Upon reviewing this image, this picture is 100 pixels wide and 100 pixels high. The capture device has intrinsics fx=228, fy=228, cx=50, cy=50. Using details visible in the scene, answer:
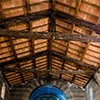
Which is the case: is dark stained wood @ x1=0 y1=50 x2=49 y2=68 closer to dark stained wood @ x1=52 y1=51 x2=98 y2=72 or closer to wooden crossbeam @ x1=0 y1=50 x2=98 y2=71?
wooden crossbeam @ x1=0 y1=50 x2=98 y2=71

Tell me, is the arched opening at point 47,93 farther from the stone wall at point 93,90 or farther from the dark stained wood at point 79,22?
the dark stained wood at point 79,22

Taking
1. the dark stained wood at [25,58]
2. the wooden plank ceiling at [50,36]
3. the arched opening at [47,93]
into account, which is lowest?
the arched opening at [47,93]

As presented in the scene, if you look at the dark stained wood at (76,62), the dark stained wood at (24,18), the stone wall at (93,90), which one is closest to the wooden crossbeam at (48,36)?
the dark stained wood at (24,18)

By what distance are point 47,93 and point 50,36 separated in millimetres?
10744

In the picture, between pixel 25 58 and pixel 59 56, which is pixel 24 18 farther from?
pixel 59 56

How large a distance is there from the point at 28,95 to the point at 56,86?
7.64ft

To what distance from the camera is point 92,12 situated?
27.7ft

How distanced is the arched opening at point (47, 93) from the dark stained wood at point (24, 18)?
967 centimetres

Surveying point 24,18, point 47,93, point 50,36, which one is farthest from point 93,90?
point 24,18

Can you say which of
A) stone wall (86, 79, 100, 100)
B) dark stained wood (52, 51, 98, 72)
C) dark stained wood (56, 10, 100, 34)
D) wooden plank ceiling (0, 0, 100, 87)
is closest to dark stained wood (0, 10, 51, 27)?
wooden plank ceiling (0, 0, 100, 87)

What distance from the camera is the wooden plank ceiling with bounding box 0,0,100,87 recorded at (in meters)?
8.35

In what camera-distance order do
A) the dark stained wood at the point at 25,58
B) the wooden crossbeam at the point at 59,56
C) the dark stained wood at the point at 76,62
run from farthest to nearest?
the dark stained wood at the point at 76,62 → the wooden crossbeam at the point at 59,56 → the dark stained wood at the point at 25,58

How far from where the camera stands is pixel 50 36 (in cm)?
841

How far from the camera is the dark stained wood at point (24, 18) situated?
29.1ft
